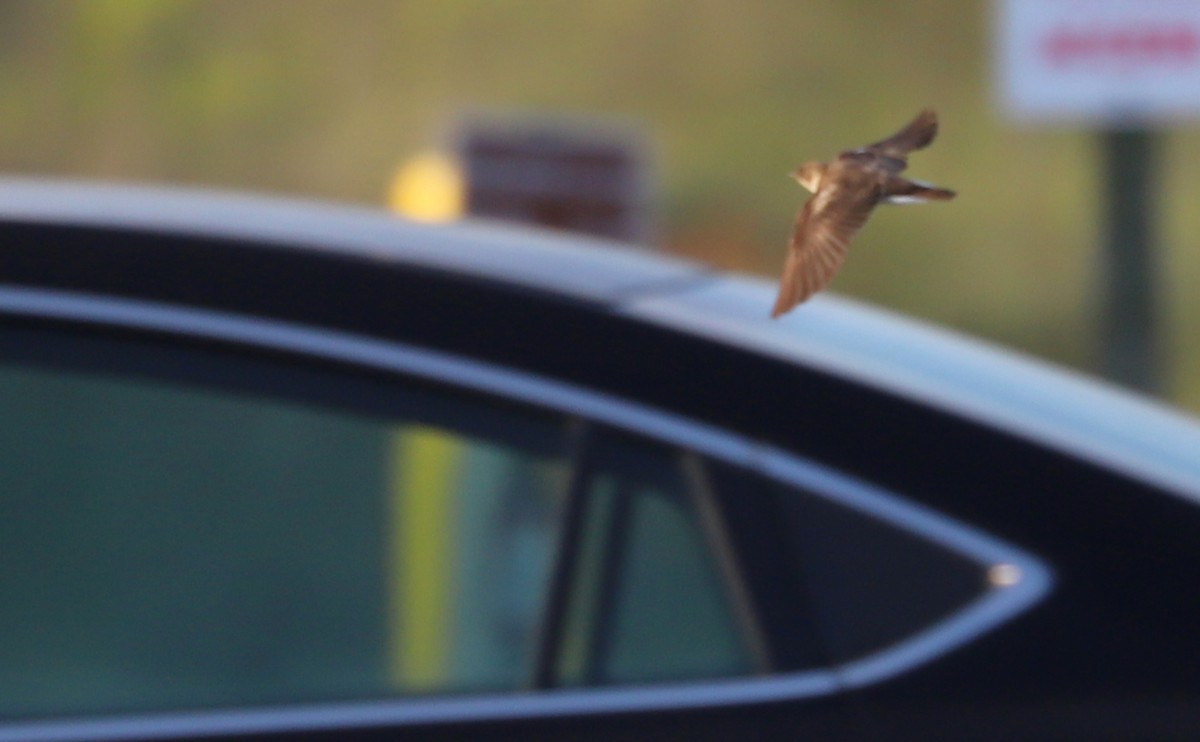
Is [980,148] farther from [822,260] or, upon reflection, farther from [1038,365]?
[822,260]

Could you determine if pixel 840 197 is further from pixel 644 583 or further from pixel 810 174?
pixel 644 583

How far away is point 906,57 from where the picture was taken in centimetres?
1146

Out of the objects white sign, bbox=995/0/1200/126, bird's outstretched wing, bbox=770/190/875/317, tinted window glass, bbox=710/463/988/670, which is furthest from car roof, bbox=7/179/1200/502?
white sign, bbox=995/0/1200/126

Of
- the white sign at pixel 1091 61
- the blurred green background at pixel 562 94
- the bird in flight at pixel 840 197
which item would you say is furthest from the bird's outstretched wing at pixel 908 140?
the blurred green background at pixel 562 94

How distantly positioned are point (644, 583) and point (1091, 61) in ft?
11.9

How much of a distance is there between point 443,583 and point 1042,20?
3.60 meters

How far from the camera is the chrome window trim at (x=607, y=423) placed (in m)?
1.88

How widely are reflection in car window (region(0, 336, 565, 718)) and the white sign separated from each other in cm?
348

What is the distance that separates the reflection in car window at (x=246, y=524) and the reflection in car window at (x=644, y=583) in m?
0.05

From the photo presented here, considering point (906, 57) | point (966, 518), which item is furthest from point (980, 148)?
point (966, 518)

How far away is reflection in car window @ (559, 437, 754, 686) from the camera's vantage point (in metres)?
1.93

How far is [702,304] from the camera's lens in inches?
87.9

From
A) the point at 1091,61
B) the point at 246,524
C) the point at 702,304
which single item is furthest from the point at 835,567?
the point at 1091,61

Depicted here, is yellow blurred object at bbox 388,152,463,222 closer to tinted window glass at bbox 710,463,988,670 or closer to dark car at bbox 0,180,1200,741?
dark car at bbox 0,180,1200,741
